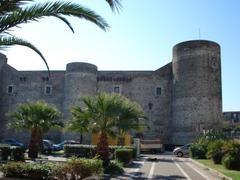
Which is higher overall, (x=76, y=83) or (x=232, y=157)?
(x=76, y=83)

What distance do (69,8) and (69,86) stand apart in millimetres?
41292

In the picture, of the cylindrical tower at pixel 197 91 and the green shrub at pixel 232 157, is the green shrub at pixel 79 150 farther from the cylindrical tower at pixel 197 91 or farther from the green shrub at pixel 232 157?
the cylindrical tower at pixel 197 91

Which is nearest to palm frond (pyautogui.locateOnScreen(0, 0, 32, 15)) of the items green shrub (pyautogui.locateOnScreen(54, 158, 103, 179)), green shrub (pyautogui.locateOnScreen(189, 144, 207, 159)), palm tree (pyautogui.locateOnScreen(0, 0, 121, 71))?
palm tree (pyautogui.locateOnScreen(0, 0, 121, 71))

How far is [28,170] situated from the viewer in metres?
11.2

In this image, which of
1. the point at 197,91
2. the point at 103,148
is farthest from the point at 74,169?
the point at 197,91

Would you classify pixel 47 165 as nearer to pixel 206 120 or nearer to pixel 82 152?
pixel 82 152

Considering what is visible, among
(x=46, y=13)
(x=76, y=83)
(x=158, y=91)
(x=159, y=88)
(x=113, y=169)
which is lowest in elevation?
(x=113, y=169)

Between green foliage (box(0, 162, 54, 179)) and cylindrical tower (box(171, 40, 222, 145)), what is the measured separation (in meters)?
33.8

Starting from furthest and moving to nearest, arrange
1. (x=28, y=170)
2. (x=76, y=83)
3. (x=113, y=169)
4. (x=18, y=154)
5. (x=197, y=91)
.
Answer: (x=76, y=83) → (x=197, y=91) → (x=18, y=154) → (x=113, y=169) → (x=28, y=170)

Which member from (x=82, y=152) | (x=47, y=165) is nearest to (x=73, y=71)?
(x=82, y=152)

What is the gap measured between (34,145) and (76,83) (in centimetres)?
2430

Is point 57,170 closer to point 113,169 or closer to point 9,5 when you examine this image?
point 9,5

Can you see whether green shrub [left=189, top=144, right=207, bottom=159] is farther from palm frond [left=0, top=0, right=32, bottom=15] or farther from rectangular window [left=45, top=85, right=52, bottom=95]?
rectangular window [left=45, top=85, right=52, bottom=95]

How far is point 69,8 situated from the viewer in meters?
7.92
